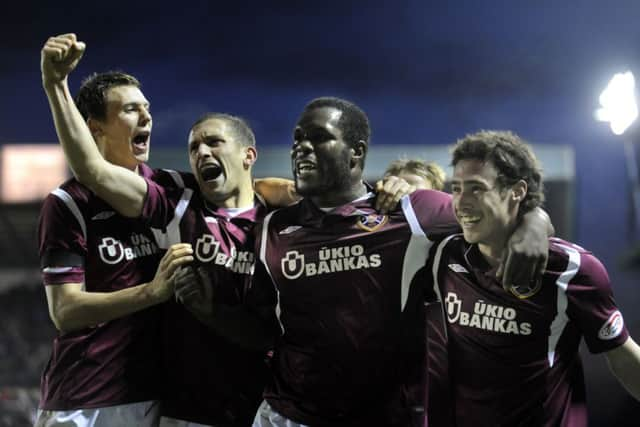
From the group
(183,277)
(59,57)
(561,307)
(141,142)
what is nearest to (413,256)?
(561,307)

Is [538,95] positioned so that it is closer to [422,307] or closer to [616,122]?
[616,122]

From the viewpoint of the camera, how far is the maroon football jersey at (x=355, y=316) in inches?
88.2

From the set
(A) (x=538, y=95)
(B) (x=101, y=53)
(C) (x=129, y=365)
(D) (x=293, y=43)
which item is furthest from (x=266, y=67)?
(C) (x=129, y=365)

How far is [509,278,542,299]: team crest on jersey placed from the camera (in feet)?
6.90

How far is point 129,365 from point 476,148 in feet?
4.65

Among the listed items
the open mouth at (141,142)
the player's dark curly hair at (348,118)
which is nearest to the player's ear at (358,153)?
the player's dark curly hair at (348,118)

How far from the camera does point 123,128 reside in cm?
262

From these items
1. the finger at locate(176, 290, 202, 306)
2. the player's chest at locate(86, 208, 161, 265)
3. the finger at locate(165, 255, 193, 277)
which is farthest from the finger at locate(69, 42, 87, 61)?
the finger at locate(176, 290, 202, 306)

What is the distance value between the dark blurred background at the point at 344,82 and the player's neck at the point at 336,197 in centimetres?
612

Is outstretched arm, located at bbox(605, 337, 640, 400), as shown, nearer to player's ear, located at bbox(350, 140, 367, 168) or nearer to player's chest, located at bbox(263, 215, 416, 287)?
player's chest, located at bbox(263, 215, 416, 287)

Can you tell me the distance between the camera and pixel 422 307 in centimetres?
232

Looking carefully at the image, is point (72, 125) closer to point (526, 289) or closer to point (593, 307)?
point (526, 289)

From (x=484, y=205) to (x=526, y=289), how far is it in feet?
0.93

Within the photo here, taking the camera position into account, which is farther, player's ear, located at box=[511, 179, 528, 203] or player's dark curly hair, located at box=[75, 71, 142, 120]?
player's dark curly hair, located at box=[75, 71, 142, 120]
